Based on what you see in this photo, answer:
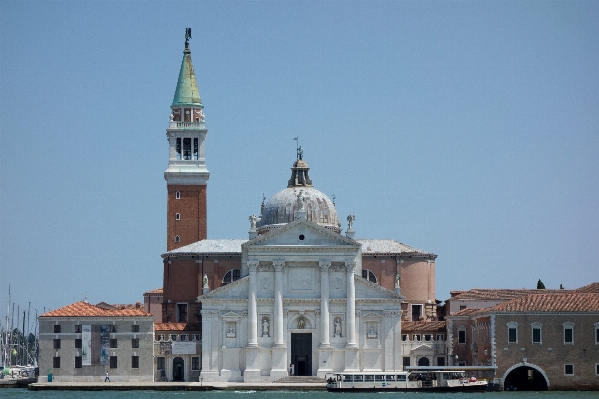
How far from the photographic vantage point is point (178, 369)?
267 feet

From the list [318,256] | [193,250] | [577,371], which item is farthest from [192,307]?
[577,371]

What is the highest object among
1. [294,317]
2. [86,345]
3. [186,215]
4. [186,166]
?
[186,166]

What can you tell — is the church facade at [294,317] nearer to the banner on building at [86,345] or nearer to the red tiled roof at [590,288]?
the banner on building at [86,345]

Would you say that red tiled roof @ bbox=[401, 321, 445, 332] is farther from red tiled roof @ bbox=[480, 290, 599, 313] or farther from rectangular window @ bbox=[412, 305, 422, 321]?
red tiled roof @ bbox=[480, 290, 599, 313]

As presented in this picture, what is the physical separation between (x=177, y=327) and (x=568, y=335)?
71.8ft

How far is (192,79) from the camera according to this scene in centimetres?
9794

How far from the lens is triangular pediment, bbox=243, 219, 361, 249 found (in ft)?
263

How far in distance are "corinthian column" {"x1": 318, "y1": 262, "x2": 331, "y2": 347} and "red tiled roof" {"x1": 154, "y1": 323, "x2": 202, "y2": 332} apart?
7191 millimetres

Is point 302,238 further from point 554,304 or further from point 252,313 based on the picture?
point 554,304

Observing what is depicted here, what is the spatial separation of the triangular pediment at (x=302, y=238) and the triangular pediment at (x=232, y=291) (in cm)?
214

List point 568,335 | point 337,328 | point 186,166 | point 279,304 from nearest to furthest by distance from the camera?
1. point 568,335
2. point 279,304
3. point 337,328
4. point 186,166

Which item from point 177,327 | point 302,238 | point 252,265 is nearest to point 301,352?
point 252,265

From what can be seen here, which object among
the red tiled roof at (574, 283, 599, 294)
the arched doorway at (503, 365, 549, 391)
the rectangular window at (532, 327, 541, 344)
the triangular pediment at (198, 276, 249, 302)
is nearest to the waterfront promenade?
the triangular pediment at (198, 276, 249, 302)

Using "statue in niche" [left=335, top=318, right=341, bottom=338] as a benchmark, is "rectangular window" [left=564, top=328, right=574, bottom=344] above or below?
below
